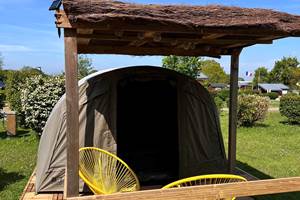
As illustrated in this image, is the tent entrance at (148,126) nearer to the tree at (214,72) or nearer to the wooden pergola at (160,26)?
the wooden pergola at (160,26)

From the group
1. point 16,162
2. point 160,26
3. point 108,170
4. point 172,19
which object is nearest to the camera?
point 172,19

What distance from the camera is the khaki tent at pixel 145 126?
6.35 meters

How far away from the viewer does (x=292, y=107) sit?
52.6ft

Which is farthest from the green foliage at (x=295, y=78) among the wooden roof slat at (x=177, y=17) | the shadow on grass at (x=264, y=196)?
the wooden roof slat at (x=177, y=17)

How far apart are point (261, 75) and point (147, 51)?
264 feet

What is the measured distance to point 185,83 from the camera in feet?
22.5

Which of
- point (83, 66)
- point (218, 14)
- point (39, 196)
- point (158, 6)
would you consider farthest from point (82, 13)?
point (83, 66)

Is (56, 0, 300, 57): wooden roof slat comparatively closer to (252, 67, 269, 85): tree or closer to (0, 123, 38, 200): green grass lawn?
(0, 123, 38, 200): green grass lawn

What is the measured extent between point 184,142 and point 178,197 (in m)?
3.51

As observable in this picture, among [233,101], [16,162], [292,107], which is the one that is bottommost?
[16,162]

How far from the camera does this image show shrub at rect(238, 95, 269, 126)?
14.4 m

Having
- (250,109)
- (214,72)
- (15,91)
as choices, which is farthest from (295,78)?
(15,91)

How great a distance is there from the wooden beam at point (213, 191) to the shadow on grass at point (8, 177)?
4.31 metres

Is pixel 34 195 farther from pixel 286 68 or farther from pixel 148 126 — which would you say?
pixel 286 68
